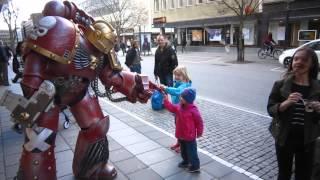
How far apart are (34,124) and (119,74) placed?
3.52 ft

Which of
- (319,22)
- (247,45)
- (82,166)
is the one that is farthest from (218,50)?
(82,166)

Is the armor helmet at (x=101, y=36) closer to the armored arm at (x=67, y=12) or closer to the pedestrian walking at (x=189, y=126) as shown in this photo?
the armored arm at (x=67, y=12)

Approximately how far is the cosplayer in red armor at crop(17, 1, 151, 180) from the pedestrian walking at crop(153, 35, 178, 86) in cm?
380

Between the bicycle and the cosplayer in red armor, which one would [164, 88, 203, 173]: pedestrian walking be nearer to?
the cosplayer in red armor

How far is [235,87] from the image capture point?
9938mm

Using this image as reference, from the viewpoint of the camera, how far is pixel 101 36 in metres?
3.09

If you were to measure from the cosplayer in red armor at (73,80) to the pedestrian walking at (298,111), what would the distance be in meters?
1.38

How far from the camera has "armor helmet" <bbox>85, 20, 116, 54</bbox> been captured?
308 centimetres

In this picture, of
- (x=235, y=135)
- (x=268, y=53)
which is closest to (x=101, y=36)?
(x=235, y=135)

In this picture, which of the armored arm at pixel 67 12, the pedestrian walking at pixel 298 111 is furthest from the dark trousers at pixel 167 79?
the pedestrian walking at pixel 298 111

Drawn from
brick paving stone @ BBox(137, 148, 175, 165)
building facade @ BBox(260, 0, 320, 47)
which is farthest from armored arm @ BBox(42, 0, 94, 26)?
building facade @ BBox(260, 0, 320, 47)

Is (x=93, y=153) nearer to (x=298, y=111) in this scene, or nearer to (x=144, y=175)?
(x=144, y=175)

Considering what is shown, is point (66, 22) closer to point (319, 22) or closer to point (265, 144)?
point (265, 144)

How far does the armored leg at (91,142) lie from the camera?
10.7ft
